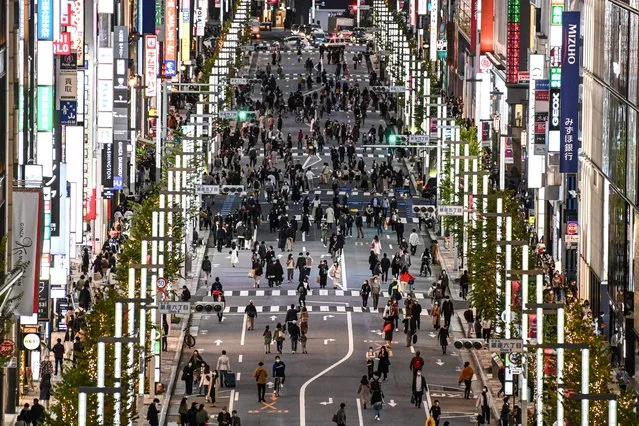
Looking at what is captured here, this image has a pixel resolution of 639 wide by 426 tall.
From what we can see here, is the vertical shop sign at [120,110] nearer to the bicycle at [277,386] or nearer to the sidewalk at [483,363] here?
the sidewalk at [483,363]

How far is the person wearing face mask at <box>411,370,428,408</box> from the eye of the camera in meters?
81.3

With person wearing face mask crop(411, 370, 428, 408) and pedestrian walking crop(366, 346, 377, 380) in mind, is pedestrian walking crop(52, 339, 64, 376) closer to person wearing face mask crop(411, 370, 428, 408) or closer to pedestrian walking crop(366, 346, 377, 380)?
pedestrian walking crop(366, 346, 377, 380)

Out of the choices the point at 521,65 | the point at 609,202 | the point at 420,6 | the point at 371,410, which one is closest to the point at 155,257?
the point at 371,410

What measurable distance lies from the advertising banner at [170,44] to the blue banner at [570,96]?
4817cm

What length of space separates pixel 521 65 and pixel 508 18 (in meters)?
3.25

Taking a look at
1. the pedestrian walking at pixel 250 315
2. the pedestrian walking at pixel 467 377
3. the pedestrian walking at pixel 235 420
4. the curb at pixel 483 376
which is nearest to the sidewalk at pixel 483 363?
the curb at pixel 483 376

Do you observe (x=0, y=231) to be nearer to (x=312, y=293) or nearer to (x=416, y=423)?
(x=416, y=423)

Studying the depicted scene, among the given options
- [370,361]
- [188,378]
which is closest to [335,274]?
[370,361]

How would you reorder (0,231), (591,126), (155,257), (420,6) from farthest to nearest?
(420,6)
(591,126)
(155,257)
(0,231)

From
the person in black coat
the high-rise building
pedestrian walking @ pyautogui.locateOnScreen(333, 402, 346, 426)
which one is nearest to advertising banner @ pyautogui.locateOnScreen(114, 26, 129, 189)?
the person in black coat

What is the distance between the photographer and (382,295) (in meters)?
105

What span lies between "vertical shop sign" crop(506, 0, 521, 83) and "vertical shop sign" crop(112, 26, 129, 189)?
76.8 ft

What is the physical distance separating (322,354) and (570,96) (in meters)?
16.8

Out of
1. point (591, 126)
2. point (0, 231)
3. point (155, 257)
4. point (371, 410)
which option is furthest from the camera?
point (591, 126)
